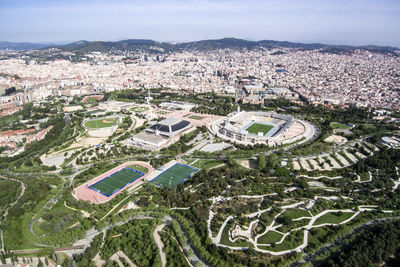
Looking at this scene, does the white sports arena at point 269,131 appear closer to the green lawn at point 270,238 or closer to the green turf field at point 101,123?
the green lawn at point 270,238

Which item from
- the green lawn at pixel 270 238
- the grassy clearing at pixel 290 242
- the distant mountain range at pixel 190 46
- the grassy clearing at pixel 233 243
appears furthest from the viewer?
the distant mountain range at pixel 190 46

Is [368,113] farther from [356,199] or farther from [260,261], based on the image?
[260,261]

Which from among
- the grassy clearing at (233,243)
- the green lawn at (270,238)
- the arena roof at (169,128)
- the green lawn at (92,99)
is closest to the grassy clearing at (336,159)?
the green lawn at (270,238)

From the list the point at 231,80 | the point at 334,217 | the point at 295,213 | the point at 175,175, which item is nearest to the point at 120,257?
the point at 175,175

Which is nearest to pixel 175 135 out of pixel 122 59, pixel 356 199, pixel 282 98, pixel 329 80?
pixel 356 199

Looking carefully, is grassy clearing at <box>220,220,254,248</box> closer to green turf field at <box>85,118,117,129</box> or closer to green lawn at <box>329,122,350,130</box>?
green lawn at <box>329,122,350,130</box>

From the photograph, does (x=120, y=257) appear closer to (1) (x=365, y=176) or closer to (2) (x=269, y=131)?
(1) (x=365, y=176)
